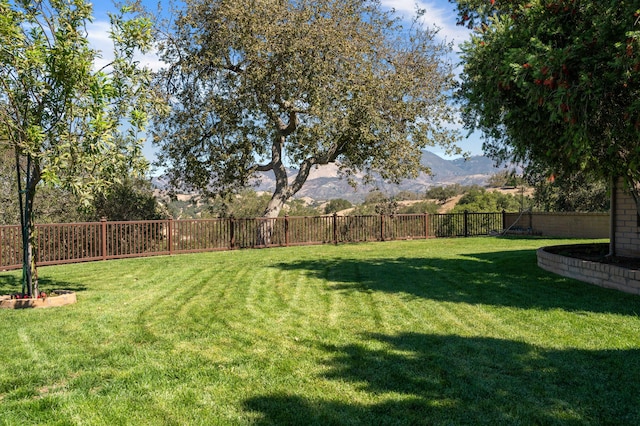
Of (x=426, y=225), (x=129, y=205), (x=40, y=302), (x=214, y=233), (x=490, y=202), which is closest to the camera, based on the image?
(x=40, y=302)

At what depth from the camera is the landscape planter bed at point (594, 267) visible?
23.2 feet

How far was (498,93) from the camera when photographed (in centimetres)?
797

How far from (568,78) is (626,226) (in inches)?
206

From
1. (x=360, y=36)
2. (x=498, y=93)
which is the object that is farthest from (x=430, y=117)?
(x=498, y=93)

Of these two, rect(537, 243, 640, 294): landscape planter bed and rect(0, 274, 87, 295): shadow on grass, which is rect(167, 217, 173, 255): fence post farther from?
rect(537, 243, 640, 294): landscape planter bed

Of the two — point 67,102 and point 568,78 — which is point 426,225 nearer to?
point 568,78

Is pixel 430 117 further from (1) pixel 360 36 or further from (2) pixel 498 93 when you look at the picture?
(2) pixel 498 93

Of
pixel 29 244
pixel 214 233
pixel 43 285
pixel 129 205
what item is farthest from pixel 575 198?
pixel 29 244

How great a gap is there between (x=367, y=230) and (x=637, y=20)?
46.4 ft

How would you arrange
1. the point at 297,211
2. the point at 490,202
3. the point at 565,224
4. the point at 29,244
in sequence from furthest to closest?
the point at 490,202, the point at 297,211, the point at 565,224, the point at 29,244

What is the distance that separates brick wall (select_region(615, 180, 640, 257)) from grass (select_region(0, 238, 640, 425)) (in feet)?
10.2

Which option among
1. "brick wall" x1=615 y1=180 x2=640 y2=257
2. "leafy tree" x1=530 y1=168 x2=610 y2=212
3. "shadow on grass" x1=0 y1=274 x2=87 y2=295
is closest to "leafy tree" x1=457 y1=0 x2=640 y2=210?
"brick wall" x1=615 y1=180 x2=640 y2=257

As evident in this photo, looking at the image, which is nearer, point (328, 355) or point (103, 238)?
point (328, 355)

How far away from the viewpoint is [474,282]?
8.34 m
